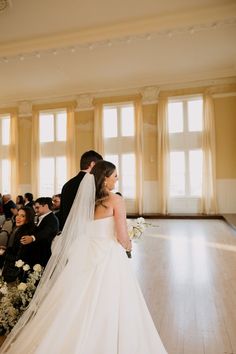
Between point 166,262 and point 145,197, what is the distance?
7.17 metres

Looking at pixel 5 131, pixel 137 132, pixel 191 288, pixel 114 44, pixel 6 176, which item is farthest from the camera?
pixel 5 131

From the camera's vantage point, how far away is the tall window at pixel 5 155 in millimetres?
14523

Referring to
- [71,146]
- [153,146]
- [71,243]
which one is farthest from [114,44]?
[71,243]

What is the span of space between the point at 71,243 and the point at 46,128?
41.7 feet

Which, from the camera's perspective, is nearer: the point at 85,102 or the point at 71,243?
the point at 71,243

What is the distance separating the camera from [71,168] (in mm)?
13430

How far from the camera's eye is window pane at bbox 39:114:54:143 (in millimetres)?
14156

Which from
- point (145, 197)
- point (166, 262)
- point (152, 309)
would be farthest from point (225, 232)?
point (152, 309)

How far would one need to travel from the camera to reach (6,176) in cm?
1461

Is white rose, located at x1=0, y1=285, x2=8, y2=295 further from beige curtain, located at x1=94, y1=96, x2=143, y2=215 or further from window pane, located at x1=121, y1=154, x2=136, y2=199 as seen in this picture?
window pane, located at x1=121, y1=154, x2=136, y2=199

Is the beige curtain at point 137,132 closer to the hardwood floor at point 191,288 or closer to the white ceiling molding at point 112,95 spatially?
the white ceiling molding at point 112,95

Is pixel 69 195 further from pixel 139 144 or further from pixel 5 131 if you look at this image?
pixel 5 131

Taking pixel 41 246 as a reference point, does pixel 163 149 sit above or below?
above

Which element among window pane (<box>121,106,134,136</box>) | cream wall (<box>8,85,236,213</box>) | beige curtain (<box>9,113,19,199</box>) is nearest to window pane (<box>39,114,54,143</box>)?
cream wall (<box>8,85,236,213</box>)
